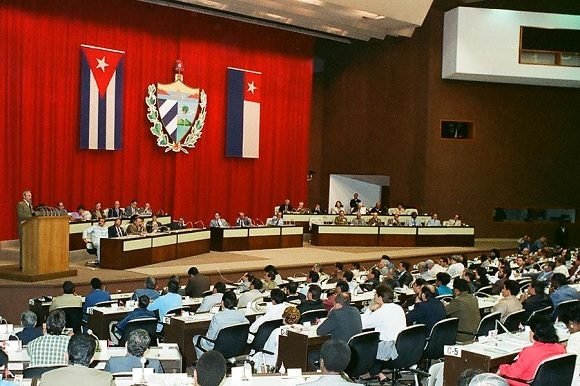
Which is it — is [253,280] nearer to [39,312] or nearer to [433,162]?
[39,312]

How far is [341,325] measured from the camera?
7055mm

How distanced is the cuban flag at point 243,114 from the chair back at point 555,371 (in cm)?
1543

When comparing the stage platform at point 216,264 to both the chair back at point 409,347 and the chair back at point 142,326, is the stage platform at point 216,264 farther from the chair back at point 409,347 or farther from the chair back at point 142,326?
the chair back at point 409,347

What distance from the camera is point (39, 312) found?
888 cm

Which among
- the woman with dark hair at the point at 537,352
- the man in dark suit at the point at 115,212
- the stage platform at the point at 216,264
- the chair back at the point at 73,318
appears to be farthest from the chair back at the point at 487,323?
the man in dark suit at the point at 115,212

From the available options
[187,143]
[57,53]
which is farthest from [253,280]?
[187,143]

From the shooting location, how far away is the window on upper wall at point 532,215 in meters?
23.0

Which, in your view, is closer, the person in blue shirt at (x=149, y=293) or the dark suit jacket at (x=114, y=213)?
the person in blue shirt at (x=149, y=293)

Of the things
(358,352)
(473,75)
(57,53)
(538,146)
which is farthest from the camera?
(538,146)

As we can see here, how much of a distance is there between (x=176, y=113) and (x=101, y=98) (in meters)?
2.22

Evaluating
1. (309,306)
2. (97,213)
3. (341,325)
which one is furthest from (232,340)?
(97,213)

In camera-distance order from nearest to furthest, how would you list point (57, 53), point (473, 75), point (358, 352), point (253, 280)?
1. point (358, 352)
2. point (253, 280)
3. point (57, 53)
4. point (473, 75)

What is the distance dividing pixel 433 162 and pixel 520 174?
2766mm

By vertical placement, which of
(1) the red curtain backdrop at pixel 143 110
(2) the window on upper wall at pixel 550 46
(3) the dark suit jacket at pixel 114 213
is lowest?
(3) the dark suit jacket at pixel 114 213
